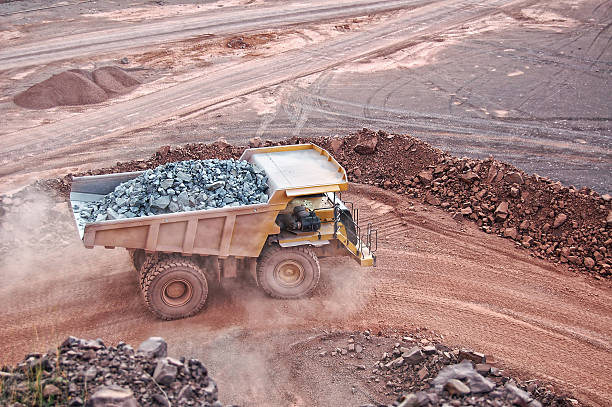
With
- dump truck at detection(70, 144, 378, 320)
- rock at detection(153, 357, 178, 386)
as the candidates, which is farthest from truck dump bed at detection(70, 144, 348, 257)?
rock at detection(153, 357, 178, 386)

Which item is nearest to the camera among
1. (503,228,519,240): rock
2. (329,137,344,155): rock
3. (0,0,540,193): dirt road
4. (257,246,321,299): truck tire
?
(257,246,321,299): truck tire

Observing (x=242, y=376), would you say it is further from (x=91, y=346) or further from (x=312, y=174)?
(x=312, y=174)

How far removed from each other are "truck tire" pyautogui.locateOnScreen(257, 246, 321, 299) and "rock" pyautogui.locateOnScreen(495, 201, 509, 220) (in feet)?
16.2

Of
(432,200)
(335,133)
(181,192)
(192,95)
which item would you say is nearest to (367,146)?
(432,200)

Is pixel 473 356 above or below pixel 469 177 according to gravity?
below

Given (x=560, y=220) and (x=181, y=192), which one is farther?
(x=560, y=220)

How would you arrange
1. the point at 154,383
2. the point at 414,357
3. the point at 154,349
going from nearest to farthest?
the point at 154,383 → the point at 154,349 → the point at 414,357

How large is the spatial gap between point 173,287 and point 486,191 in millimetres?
7876

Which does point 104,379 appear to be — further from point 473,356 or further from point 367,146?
point 367,146

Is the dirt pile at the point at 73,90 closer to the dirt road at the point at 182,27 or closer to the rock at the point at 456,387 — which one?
the dirt road at the point at 182,27

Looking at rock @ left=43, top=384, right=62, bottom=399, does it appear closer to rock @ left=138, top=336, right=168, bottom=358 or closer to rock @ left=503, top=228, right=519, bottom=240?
rock @ left=138, top=336, right=168, bottom=358

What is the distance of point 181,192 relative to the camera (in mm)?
11211

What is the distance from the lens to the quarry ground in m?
10.9

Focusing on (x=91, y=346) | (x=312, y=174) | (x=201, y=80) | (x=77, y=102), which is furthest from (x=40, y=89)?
(x=91, y=346)
